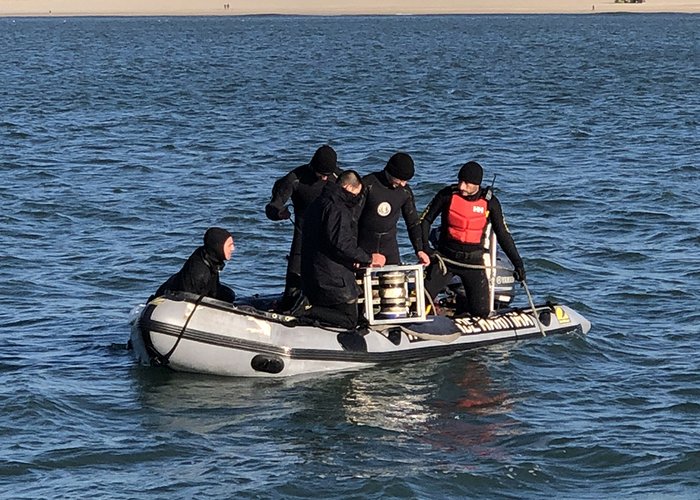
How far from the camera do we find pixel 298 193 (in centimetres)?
1237

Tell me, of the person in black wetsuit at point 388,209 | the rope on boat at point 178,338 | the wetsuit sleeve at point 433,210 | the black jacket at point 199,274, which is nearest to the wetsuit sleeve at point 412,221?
the person in black wetsuit at point 388,209

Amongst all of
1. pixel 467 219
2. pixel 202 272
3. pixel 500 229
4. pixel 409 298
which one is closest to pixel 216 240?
pixel 202 272

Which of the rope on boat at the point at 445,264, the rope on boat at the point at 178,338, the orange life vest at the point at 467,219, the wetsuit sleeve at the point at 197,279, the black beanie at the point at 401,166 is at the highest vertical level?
the black beanie at the point at 401,166

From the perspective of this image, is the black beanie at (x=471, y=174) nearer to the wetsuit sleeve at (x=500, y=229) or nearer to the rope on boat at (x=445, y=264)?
the wetsuit sleeve at (x=500, y=229)

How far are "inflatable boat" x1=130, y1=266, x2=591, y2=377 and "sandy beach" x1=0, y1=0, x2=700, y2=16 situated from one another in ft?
355

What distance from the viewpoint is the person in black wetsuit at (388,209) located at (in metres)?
12.0

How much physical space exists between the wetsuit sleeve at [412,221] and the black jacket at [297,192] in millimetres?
698

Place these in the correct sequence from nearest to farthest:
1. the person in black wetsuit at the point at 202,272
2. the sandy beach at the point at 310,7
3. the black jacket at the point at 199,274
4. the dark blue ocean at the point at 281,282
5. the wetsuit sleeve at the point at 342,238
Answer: the dark blue ocean at the point at 281,282 → the wetsuit sleeve at the point at 342,238 → the person in black wetsuit at the point at 202,272 → the black jacket at the point at 199,274 → the sandy beach at the point at 310,7

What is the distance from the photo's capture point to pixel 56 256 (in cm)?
1711

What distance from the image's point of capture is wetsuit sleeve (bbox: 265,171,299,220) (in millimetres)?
12148

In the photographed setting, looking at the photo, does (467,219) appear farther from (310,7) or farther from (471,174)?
(310,7)

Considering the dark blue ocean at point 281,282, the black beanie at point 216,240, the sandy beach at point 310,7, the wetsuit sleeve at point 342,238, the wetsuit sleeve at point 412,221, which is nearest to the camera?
the dark blue ocean at point 281,282

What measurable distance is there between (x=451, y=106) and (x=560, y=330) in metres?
22.4

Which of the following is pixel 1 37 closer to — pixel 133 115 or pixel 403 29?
pixel 403 29
